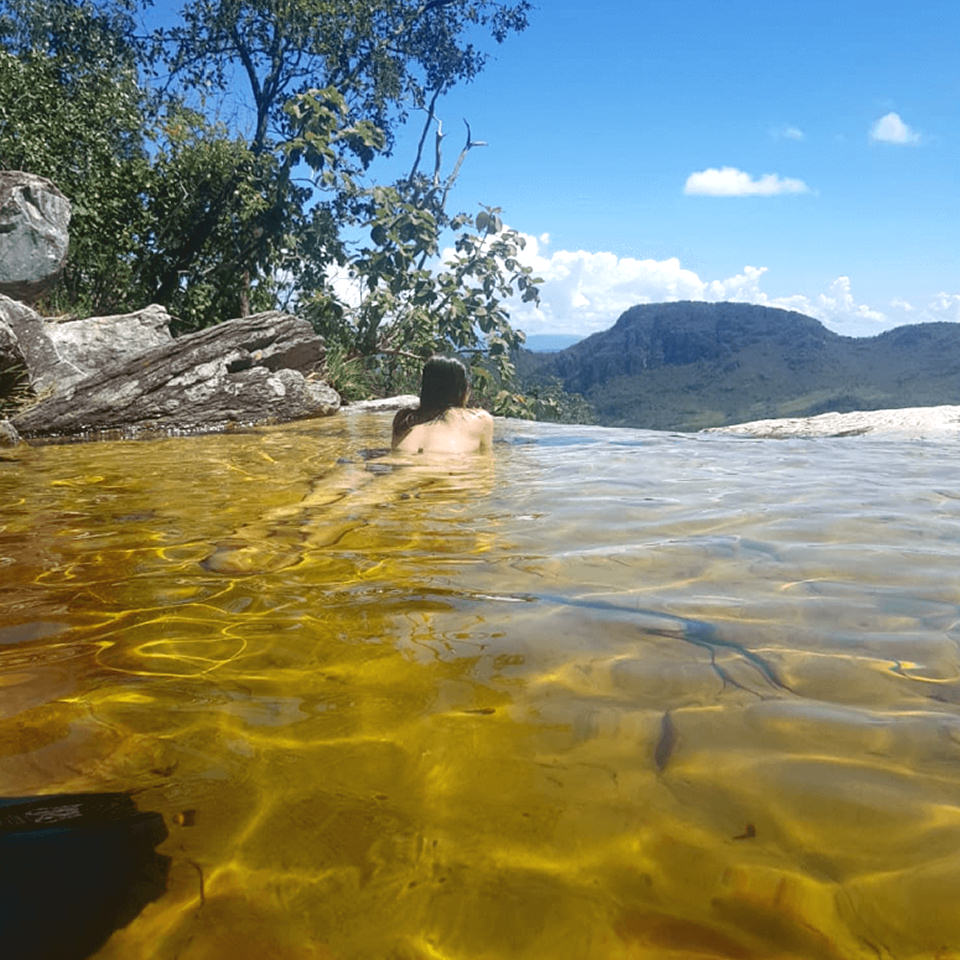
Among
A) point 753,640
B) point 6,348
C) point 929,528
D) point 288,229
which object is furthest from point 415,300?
point 753,640

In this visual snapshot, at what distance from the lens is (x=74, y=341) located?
962cm

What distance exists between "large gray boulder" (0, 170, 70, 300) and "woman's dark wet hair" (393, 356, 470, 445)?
714 cm

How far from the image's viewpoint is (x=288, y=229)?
14367mm

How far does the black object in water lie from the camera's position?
2.75 feet

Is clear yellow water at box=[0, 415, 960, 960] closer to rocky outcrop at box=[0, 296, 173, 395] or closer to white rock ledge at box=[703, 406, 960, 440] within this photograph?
white rock ledge at box=[703, 406, 960, 440]

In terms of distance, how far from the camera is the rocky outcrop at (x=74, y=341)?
886 centimetres

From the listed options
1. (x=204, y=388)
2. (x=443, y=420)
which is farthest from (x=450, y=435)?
(x=204, y=388)

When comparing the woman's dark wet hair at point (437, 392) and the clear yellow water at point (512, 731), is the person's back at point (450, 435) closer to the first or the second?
the woman's dark wet hair at point (437, 392)

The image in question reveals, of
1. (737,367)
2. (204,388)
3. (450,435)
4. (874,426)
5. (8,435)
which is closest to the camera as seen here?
(450,435)

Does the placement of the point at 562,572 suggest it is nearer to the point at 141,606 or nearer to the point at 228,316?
the point at 141,606

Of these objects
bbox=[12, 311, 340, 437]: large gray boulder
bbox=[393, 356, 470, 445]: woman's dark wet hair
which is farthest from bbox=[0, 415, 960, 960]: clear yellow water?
bbox=[12, 311, 340, 437]: large gray boulder

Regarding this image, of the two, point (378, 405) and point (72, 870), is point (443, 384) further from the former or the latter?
point (378, 405)

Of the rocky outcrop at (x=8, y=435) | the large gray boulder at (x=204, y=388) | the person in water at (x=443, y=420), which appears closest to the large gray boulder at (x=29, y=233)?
the large gray boulder at (x=204, y=388)

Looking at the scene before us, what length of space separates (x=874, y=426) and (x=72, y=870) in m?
10.0
